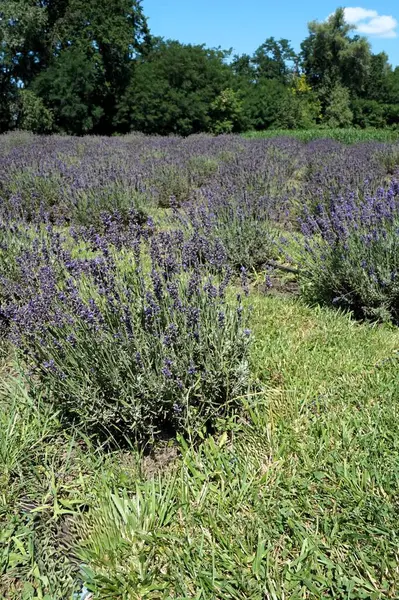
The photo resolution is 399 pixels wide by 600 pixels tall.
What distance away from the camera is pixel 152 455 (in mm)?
2447

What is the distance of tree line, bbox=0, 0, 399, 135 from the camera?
23.8m

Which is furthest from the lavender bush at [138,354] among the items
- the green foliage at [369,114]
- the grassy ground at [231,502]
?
the green foliage at [369,114]

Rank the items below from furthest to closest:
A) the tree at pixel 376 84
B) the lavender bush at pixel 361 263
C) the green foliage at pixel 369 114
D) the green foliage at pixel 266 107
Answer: the tree at pixel 376 84 → the green foliage at pixel 369 114 → the green foliage at pixel 266 107 → the lavender bush at pixel 361 263

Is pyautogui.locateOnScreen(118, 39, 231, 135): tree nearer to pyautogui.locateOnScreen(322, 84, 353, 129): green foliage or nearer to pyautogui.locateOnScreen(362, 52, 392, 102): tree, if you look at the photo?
pyautogui.locateOnScreen(322, 84, 353, 129): green foliage

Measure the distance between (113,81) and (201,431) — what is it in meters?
28.0

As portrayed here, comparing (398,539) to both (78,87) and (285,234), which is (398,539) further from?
(78,87)

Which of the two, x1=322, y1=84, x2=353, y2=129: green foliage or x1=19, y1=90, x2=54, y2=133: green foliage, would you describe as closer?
x1=19, y1=90, x2=54, y2=133: green foliage

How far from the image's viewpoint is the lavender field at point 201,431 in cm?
184

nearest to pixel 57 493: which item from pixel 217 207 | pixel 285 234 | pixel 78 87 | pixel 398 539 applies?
pixel 398 539

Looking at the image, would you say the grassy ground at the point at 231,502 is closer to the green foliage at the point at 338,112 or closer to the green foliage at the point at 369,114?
the green foliage at the point at 338,112

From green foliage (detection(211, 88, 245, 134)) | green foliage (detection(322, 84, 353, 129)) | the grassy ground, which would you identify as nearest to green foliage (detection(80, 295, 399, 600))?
the grassy ground

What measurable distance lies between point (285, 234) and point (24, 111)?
2269 centimetres

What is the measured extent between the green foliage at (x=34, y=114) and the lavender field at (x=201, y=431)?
22.8 m

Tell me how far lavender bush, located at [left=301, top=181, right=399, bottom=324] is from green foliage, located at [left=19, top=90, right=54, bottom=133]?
23336 millimetres
